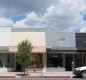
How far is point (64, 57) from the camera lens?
44500 mm

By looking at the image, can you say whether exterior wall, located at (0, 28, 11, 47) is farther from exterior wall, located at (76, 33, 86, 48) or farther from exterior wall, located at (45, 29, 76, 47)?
exterior wall, located at (76, 33, 86, 48)

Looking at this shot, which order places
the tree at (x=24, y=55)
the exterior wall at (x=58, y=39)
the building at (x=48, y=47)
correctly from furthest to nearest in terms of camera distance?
the exterior wall at (x=58, y=39) → the building at (x=48, y=47) → the tree at (x=24, y=55)

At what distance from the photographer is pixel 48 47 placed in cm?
4309

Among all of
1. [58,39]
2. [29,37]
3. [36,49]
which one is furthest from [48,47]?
[29,37]

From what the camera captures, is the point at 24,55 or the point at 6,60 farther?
the point at 6,60

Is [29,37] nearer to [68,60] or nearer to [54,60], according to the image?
[54,60]

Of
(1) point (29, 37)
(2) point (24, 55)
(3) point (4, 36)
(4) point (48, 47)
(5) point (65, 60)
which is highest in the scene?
(3) point (4, 36)

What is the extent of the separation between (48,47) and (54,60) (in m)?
2.51

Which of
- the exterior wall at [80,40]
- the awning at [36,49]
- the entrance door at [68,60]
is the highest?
the exterior wall at [80,40]

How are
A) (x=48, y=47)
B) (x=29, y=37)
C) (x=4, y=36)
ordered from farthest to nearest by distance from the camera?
(x=4, y=36) < (x=29, y=37) < (x=48, y=47)

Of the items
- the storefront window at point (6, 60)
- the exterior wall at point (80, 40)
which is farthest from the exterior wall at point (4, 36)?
the exterior wall at point (80, 40)

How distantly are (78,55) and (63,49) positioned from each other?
9.58ft

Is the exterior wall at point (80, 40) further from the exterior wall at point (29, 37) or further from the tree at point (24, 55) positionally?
the tree at point (24, 55)

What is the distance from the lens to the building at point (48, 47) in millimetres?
43375
